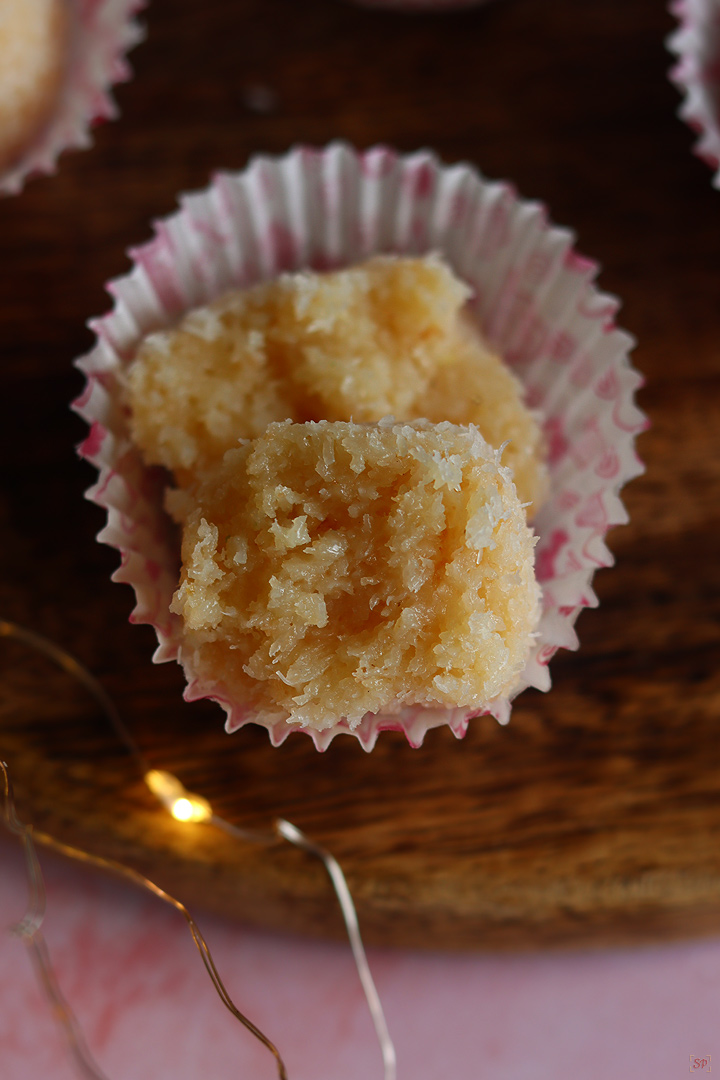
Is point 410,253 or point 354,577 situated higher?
point 410,253

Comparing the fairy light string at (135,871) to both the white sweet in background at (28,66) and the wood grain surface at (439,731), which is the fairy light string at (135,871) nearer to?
the wood grain surface at (439,731)

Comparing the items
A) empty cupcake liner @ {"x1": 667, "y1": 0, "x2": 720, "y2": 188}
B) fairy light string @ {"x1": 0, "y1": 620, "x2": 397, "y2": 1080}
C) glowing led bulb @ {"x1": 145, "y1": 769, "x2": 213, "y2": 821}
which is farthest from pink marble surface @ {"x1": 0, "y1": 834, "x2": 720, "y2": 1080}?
empty cupcake liner @ {"x1": 667, "y1": 0, "x2": 720, "y2": 188}

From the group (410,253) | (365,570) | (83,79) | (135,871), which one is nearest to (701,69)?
(410,253)

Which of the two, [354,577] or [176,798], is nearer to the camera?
[354,577]

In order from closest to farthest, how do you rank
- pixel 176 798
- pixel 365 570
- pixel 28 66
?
pixel 365 570 < pixel 176 798 < pixel 28 66

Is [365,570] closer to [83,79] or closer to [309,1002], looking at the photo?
[309,1002]

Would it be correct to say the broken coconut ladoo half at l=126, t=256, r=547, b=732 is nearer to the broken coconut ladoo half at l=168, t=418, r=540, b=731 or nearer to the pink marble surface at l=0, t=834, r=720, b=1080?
the broken coconut ladoo half at l=168, t=418, r=540, b=731

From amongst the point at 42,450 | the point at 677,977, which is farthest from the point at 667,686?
the point at 42,450

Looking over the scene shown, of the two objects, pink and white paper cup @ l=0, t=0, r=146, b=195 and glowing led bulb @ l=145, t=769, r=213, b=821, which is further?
pink and white paper cup @ l=0, t=0, r=146, b=195
